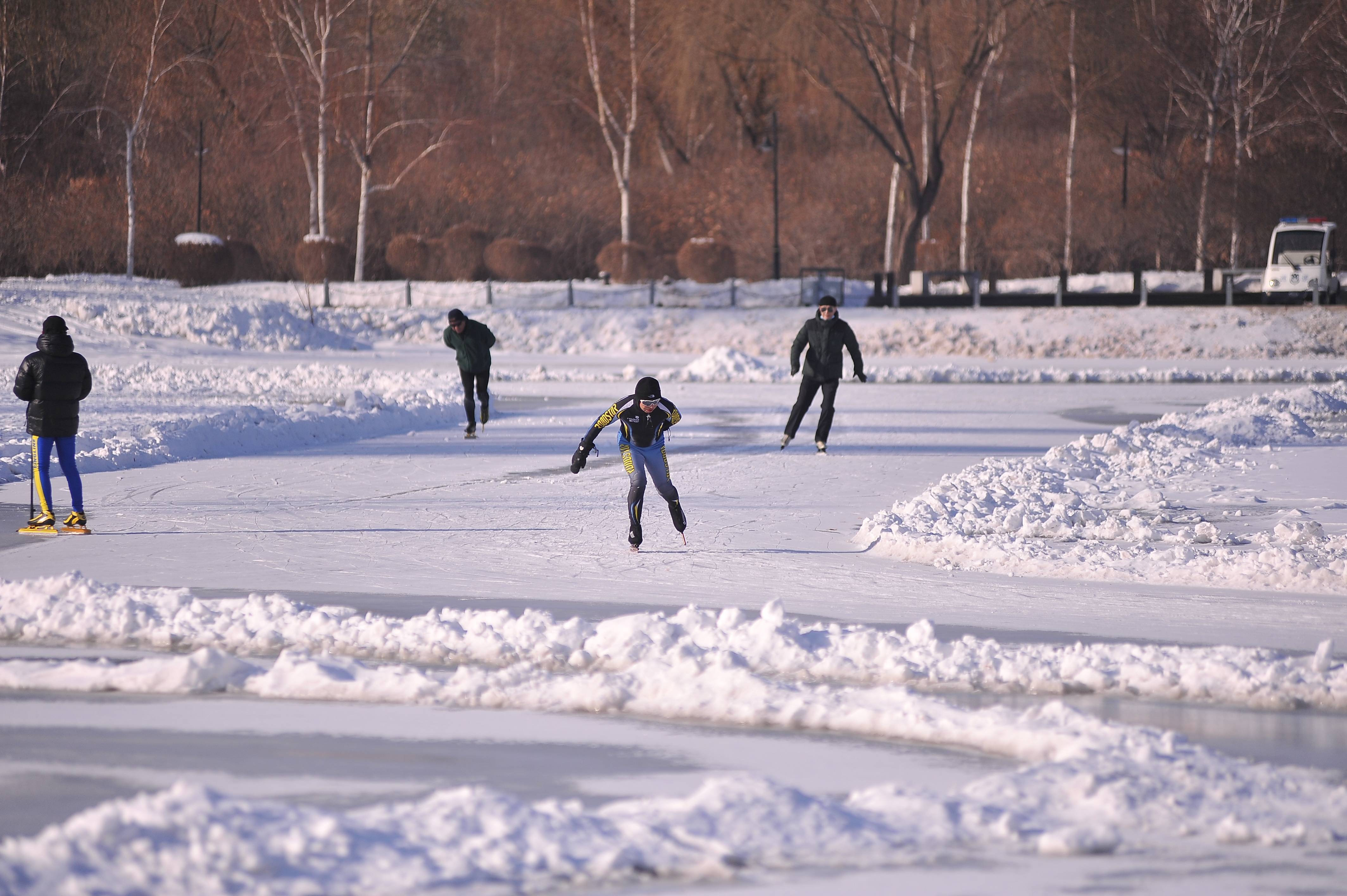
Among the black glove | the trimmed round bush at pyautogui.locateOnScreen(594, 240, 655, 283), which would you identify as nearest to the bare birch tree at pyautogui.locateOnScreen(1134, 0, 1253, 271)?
the trimmed round bush at pyautogui.locateOnScreen(594, 240, 655, 283)

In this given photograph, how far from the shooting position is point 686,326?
3547cm

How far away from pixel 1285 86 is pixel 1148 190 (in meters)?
5.04

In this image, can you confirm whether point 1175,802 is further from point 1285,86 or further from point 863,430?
point 1285,86

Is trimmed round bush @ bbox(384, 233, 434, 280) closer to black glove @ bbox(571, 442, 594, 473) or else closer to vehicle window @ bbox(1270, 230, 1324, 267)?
vehicle window @ bbox(1270, 230, 1324, 267)

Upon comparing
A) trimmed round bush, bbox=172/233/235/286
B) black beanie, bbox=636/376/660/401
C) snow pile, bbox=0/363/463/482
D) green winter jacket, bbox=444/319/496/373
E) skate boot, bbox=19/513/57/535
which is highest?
trimmed round bush, bbox=172/233/235/286

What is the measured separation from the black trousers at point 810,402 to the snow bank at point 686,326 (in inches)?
694

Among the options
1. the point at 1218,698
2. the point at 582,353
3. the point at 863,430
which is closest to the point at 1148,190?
the point at 582,353

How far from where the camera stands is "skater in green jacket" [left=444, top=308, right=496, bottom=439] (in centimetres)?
1609

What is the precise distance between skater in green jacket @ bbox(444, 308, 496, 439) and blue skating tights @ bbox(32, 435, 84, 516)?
574cm

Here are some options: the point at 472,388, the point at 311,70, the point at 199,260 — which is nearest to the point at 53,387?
the point at 472,388

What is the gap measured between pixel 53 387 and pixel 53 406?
0.45 ft

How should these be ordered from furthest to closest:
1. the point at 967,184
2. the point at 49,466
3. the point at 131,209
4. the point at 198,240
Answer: the point at 967,184 → the point at 131,209 → the point at 198,240 → the point at 49,466

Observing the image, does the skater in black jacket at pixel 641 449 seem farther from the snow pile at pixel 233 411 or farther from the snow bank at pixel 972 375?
the snow bank at pixel 972 375

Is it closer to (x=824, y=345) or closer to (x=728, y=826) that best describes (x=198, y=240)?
(x=824, y=345)
